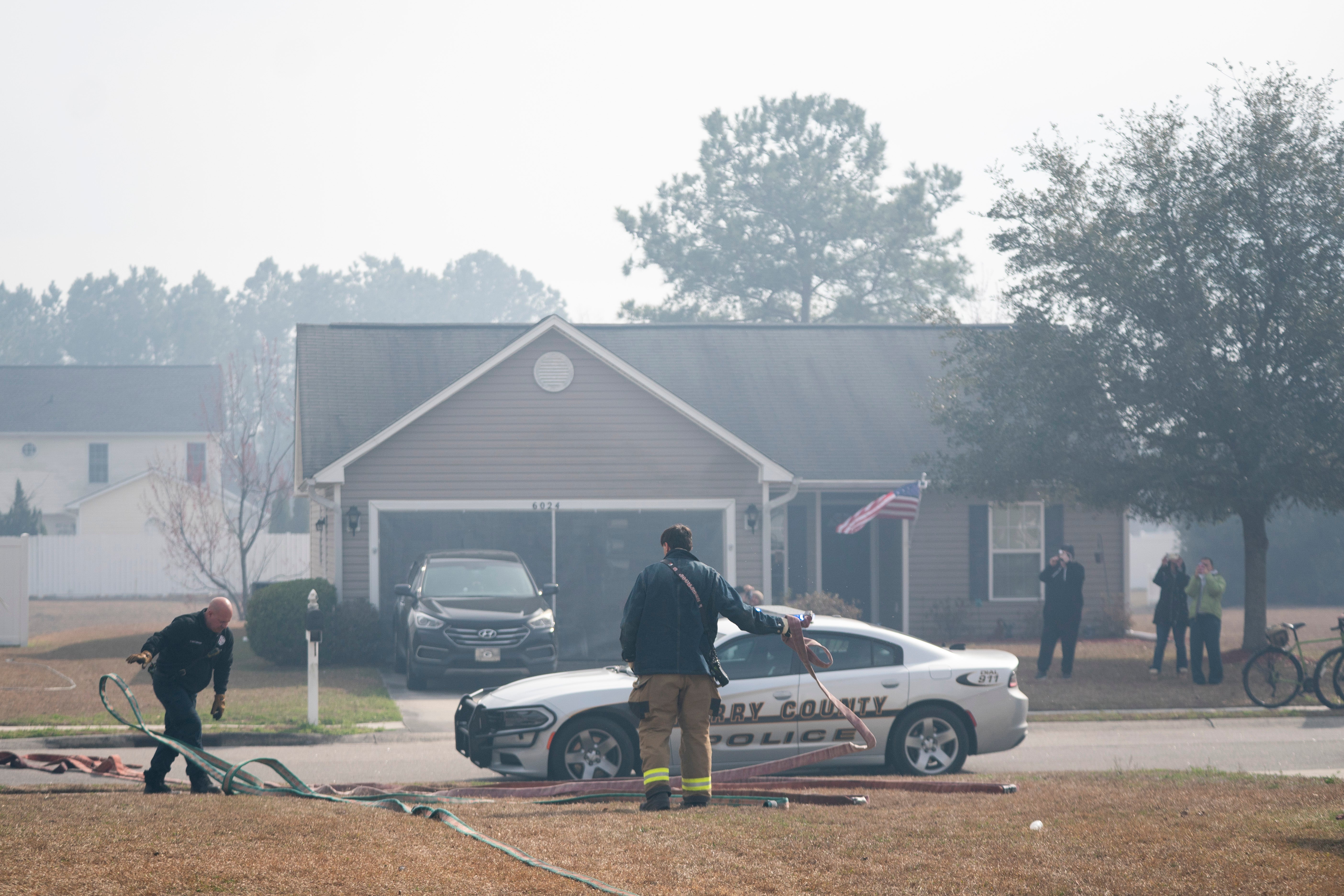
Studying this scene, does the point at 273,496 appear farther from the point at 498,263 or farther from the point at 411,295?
the point at 498,263

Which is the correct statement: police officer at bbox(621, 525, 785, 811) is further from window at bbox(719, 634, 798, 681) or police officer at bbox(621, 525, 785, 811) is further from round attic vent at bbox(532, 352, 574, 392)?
round attic vent at bbox(532, 352, 574, 392)

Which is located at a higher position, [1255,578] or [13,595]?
[1255,578]

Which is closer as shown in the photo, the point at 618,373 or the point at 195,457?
the point at 618,373

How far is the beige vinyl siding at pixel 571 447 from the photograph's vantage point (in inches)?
823

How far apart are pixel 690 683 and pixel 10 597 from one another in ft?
59.1

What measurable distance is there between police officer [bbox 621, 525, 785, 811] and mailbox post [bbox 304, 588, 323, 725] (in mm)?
6192

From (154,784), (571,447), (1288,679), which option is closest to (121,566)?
(571,447)

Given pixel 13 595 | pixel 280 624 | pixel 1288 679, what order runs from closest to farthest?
pixel 1288 679 < pixel 280 624 < pixel 13 595

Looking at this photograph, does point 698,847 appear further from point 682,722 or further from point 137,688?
point 137,688

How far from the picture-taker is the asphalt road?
11.1 m

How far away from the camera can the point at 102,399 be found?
182ft

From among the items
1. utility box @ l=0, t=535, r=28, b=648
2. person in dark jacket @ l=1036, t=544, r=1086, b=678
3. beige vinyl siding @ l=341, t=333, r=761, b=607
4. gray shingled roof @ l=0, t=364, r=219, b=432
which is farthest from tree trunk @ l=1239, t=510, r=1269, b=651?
gray shingled roof @ l=0, t=364, r=219, b=432

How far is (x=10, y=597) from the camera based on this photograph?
870 inches

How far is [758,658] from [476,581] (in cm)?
813
